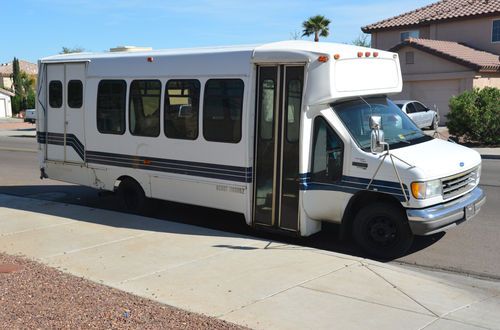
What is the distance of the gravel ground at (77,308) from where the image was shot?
187 inches

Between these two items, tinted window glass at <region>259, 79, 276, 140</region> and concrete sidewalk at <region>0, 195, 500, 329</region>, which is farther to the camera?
tinted window glass at <region>259, 79, 276, 140</region>

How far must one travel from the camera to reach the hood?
6727 mm

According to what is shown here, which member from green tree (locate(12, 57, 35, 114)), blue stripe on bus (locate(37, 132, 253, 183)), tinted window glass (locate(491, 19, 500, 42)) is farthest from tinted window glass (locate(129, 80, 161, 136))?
green tree (locate(12, 57, 35, 114))

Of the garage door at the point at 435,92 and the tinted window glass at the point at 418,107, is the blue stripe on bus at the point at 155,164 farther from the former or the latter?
the garage door at the point at 435,92

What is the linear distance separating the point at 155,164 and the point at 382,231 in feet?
12.5

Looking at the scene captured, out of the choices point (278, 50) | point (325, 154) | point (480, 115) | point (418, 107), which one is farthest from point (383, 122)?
point (418, 107)

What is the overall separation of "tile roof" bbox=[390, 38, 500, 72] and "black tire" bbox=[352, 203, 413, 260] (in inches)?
941

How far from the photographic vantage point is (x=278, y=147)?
25.2 ft

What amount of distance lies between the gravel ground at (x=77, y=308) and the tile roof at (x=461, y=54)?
87.4ft

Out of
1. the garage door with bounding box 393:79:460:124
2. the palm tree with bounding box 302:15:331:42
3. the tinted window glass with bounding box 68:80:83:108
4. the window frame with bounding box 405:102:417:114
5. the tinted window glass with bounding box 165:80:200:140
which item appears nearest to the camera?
the tinted window glass with bounding box 165:80:200:140

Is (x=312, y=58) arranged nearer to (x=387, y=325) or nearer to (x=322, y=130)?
(x=322, y=130)

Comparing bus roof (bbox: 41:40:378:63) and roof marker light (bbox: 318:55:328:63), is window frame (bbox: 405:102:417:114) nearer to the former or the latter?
bus roof (bbox: 41:40:378:63)

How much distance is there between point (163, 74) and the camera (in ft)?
29.3

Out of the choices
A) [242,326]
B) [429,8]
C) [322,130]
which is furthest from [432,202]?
[429,8]
